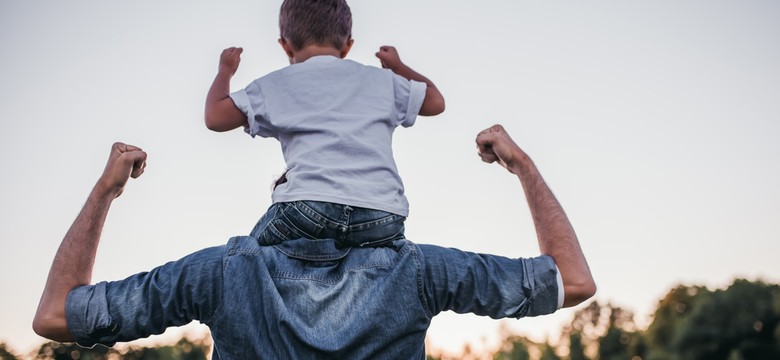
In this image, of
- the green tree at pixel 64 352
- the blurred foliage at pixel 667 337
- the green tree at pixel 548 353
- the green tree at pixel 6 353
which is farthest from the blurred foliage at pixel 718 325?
the green tree at pixel 6 353

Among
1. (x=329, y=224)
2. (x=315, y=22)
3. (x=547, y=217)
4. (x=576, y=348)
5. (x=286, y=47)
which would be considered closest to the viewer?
(x=329, y=224)

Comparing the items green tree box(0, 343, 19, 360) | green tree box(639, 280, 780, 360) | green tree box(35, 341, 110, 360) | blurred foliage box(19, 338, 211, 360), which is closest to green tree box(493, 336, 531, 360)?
green tree box(639, 280, 780, 360)

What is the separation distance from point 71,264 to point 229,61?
111cm

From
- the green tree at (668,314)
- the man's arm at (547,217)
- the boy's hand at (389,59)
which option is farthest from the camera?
the green tree at (668,314)

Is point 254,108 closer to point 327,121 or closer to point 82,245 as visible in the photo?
point 327,121

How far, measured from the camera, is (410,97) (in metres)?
3.81

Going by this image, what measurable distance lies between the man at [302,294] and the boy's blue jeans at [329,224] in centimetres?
4

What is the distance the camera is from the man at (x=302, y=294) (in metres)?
3.26

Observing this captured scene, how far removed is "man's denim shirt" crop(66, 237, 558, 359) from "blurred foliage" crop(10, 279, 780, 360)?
56895 millimetres

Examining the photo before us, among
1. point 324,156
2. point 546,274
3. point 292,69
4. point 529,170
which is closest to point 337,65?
point 292,69

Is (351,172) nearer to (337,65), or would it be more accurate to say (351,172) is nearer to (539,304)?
(337,65)

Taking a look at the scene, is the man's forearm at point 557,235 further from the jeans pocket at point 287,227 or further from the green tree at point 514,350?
the green tree at point 514,350

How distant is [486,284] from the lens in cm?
342

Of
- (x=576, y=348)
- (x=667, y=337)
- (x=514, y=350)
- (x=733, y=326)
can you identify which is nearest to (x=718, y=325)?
(x=733, y=326)
